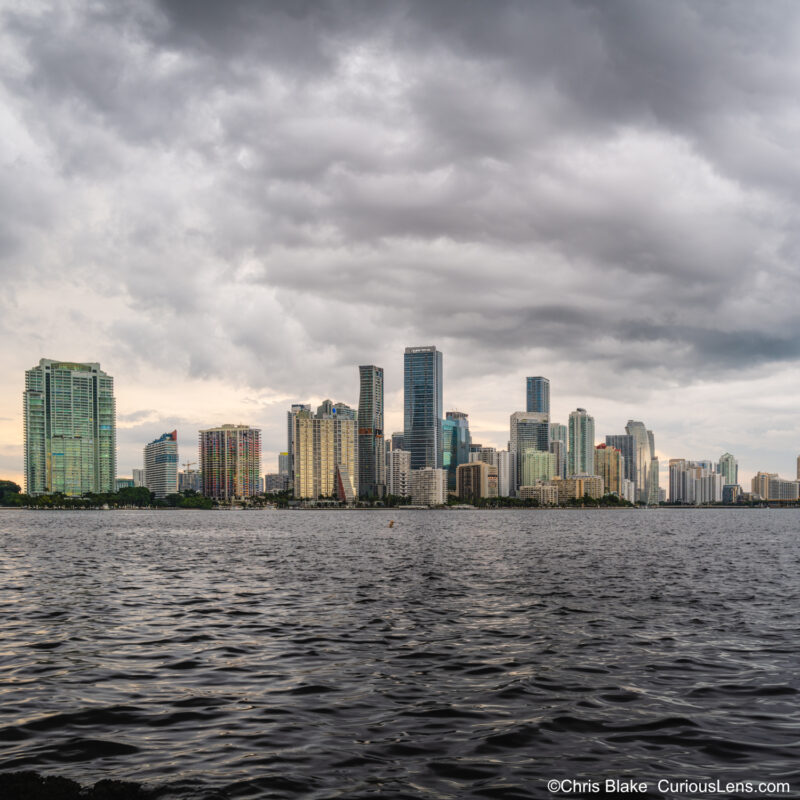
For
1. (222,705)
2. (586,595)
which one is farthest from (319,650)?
(586,595)

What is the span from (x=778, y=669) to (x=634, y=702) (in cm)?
837

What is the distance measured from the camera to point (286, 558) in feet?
274

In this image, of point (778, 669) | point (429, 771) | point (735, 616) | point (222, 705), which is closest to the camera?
point (429, 771)

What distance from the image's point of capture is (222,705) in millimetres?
22312

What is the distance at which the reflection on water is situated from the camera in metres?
17.3

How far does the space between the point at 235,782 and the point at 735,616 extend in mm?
33056

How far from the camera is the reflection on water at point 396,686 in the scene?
56.6 feet

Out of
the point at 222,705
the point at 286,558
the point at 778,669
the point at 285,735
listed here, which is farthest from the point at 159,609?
the point at 286,558

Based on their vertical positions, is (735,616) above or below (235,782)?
below

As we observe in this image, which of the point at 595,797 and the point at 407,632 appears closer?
the point at 595,797

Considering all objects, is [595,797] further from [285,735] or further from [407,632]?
[407,632]

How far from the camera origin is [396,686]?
24891mm

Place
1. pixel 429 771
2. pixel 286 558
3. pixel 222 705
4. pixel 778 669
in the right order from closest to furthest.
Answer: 1. pixel 429 771
2. pixel 222 705
3. pixel 778 669
4. pixel 286 558

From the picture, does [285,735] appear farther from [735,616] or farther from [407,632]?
[735,616]
